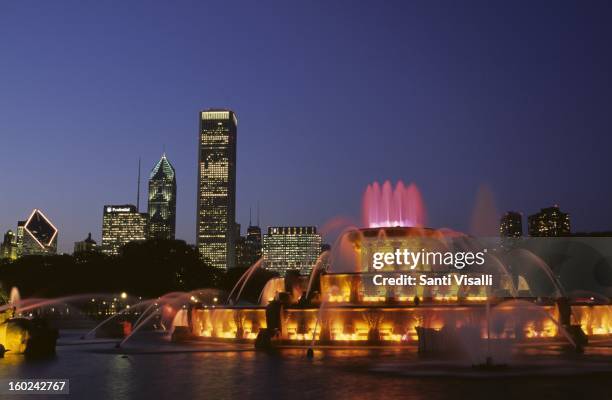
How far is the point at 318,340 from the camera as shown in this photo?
3750 cm

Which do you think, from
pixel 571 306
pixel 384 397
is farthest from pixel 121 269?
pixel 384 397

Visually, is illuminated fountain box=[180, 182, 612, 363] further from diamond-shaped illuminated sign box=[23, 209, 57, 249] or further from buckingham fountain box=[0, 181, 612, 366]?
diamond-shaped illuminated sign box=[23, 209, 57, 249]

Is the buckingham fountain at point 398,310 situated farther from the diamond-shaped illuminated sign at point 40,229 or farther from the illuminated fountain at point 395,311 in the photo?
the diamond-shaped illuminated sign at point 40,229

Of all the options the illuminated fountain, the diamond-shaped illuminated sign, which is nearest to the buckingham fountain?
the illuminated fountain

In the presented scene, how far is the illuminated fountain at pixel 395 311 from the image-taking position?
36875mm

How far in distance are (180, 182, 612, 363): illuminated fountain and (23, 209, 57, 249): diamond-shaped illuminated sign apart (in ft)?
391

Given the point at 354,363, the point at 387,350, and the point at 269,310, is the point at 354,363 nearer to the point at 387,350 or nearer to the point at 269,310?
the point at 387,350

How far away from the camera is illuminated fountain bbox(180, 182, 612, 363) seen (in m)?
36.9

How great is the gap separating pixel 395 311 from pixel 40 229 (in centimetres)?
13894

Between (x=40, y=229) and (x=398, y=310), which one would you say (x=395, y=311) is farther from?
(x=40, y=229)

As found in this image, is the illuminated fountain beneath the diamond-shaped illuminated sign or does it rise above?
beneath

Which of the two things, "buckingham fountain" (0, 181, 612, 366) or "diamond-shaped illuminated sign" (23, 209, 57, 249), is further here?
"diamond-shaped illuminated sign" (23, 209, 57, 249)

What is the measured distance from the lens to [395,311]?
37.6m

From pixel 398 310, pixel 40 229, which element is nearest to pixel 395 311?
pixel 398 310
